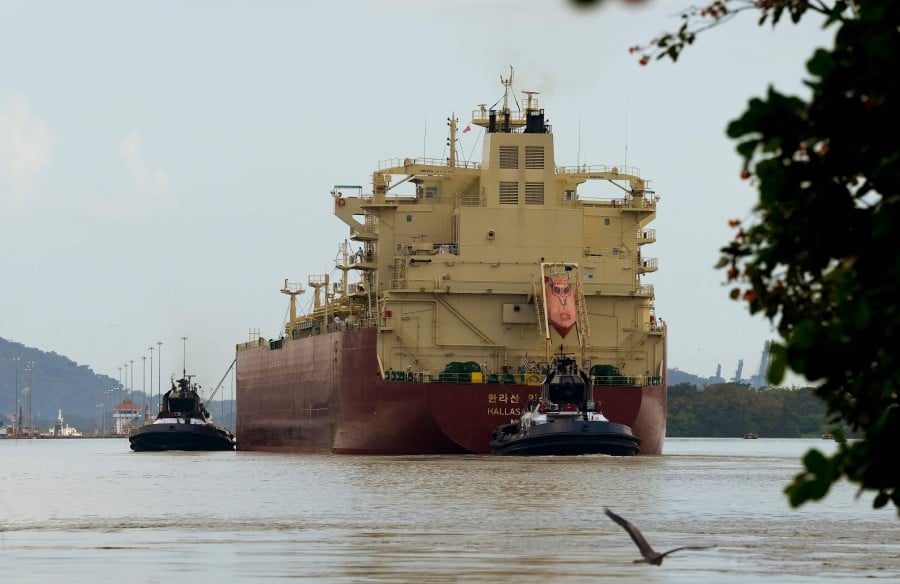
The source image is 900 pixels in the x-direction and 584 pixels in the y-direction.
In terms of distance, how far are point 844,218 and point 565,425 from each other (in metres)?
52.8

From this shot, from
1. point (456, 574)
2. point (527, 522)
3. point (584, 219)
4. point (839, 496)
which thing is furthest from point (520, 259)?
point (456, 574)

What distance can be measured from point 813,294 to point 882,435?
4.50 ft

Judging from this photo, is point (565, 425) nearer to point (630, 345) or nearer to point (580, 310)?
point (580, 310)

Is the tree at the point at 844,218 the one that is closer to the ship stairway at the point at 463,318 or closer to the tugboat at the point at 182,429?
the ship stairway at the point at 463,318

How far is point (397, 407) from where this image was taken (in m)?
71.6

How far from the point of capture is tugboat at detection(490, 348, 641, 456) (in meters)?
64.1

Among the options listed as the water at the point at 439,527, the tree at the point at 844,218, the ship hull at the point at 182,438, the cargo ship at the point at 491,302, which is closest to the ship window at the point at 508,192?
the cargo ship at the point at 491,302

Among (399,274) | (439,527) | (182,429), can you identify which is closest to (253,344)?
(182,429)

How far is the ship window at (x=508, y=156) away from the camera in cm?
7494

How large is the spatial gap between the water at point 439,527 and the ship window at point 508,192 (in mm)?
15925

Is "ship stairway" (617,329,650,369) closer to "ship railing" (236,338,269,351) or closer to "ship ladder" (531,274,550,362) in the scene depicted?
"ship ladder" (531,274,550,362)

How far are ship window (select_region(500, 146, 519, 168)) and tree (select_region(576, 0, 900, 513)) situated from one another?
206ft

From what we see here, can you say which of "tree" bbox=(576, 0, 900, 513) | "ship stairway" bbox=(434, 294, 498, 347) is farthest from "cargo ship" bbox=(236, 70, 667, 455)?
"tree" bbox=(576, 0, 900, 513)

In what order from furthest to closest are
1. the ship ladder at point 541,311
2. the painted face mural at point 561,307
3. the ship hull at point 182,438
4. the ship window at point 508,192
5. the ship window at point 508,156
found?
1. the ship hull at point 182,438
2. the ship window at point 508,156
3. the ship window at point 508,192
4. the ship ladder at point 541,311
5. the painted face mural at point 561,307
